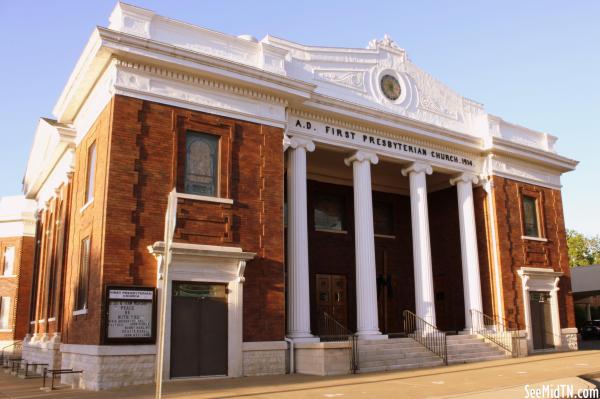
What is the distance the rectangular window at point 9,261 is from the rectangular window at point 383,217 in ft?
69.5

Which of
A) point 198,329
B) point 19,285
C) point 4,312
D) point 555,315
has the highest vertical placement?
point 19,285

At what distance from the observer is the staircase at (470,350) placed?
1870 centimetres

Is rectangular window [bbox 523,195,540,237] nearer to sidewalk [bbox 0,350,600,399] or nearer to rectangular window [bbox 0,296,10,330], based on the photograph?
sidewalk [bbox 0,350,600,399]

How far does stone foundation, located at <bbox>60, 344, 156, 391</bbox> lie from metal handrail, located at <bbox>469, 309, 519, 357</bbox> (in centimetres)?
1238

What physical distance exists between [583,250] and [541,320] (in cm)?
4923

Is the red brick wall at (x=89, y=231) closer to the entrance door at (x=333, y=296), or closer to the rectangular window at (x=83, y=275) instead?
the rectangular window at (x=83, y=275)

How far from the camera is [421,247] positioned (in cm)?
2092

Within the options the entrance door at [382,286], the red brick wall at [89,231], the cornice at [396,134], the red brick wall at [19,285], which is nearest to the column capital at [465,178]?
the cornice at [396,134]

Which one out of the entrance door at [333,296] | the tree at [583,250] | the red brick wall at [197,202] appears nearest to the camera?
the red brick wall at [197,202]

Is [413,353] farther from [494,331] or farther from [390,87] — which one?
[390,87]

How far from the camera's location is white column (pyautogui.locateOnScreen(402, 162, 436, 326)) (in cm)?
2033

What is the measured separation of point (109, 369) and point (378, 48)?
47.3 feet

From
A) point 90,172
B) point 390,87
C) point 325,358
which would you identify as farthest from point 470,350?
point 90,172

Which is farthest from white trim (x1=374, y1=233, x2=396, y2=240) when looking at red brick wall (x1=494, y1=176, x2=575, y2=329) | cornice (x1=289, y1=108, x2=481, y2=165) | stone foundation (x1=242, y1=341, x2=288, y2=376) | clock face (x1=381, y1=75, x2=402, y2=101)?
stone foundation (x1=242, y1=341, x2=288, y2=376)
